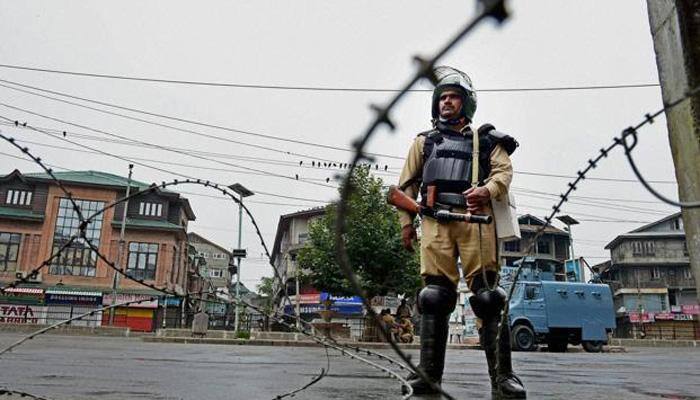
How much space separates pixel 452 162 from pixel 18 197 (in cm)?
4073

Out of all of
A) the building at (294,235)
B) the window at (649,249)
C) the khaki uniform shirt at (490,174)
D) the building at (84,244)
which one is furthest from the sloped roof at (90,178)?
the window at (649,249)

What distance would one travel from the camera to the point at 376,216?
2022 centimetres

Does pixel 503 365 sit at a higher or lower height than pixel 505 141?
lower

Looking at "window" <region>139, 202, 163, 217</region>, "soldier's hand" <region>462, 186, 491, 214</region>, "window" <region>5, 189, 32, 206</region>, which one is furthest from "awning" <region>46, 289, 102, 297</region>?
"soldier's hand" <region>462, 186, 491, 214</region>

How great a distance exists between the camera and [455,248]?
2.85 m

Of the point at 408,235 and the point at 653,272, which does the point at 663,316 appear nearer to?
the point at 653,272

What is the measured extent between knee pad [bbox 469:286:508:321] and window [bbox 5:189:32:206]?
40.4 m

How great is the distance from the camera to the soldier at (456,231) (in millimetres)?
2727

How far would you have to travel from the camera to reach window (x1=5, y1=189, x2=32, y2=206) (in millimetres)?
36688

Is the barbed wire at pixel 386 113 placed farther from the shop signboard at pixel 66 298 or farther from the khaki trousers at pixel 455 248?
the shop signboard at pixel 66 298

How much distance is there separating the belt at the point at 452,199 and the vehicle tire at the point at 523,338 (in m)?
15.3

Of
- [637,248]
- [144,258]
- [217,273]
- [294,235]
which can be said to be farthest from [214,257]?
[637,248]

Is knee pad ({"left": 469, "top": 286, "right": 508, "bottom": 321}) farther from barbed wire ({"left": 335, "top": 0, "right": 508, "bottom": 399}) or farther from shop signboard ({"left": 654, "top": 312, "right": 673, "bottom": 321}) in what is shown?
shop signboard ({"left": 654, "top": 312, "right": 673, "bottom": 321})

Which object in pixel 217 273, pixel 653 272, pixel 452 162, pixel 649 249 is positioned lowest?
pixel 452 162
